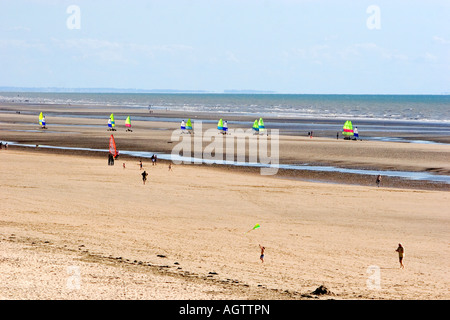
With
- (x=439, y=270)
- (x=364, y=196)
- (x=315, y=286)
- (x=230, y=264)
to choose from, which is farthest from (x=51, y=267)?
(x=364, y=196)

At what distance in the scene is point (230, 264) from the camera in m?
16.8

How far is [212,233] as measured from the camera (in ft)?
67.5

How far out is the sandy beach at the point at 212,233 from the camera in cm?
1453

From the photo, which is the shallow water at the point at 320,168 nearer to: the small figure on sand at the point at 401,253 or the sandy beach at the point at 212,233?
the sandy beach at the point at 212,233

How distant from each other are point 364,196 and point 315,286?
1440cm
